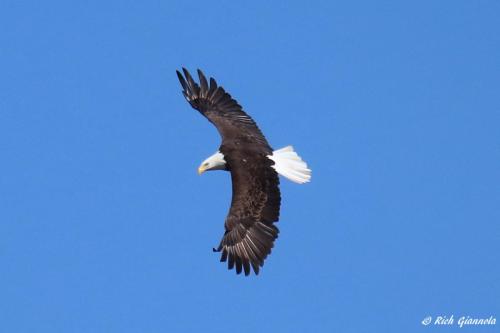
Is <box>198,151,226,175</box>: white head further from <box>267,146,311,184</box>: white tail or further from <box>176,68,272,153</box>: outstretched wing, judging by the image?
<box>267,146,311,184</box>: white tail

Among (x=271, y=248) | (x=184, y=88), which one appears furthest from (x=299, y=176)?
(x=184, y=88)

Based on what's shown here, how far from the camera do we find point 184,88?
64.1ft

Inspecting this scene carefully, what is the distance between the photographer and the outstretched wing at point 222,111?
59.5 feet

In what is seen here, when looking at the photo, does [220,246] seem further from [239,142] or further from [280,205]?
[239,142]

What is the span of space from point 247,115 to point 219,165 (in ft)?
5.48

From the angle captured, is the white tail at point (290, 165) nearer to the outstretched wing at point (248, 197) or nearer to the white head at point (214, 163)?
the outstretched wing at point (248, 197)

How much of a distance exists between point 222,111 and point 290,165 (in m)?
2.15

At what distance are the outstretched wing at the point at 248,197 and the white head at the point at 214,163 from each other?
0.10m

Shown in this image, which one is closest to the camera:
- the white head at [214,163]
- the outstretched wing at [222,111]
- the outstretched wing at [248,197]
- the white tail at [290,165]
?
the outstretched wing at [248,197]

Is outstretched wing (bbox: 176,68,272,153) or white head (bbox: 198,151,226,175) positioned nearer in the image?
white head (bbox: 198,151,226,175)

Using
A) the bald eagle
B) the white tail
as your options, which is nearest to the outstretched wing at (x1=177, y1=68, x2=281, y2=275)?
the bald eagle

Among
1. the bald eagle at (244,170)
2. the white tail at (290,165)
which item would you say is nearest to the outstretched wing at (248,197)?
the bald eagle at (244,170)

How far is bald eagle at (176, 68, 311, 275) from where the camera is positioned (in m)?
15.8

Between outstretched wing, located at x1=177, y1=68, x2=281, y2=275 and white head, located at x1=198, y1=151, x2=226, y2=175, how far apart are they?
100 millimetres
